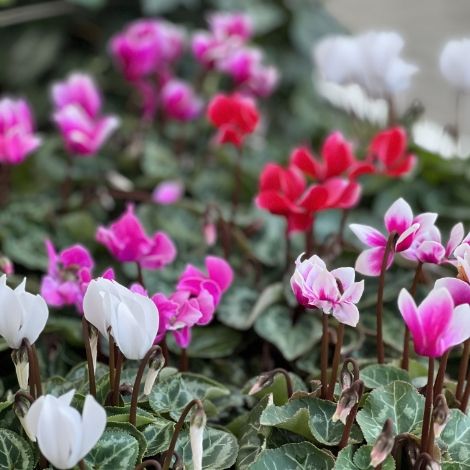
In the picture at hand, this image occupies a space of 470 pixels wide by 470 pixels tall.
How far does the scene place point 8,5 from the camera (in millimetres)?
2643

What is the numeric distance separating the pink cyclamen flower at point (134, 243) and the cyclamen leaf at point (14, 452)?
0.33 meters

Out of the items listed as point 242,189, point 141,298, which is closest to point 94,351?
point 141,298

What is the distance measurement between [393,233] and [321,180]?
18.8 inches

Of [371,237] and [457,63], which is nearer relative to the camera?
[371,237]

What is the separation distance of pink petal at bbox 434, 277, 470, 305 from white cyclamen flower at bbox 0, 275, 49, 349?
1.34 feet

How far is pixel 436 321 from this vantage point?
0.81m

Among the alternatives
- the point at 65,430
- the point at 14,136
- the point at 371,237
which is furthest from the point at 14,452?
the point at 14,136

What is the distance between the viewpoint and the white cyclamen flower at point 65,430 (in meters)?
0.76

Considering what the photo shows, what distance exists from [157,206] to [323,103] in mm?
920

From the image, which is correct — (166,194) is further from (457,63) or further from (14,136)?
(457,63)

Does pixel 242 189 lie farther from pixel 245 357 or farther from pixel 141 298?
pixel 141 298

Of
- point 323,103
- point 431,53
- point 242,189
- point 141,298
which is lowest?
point 431,53

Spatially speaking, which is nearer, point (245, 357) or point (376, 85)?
point (245, 357)

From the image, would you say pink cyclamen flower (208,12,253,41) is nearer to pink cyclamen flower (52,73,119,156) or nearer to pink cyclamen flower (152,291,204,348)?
pink cyclamen flower (52,73,119,156)
